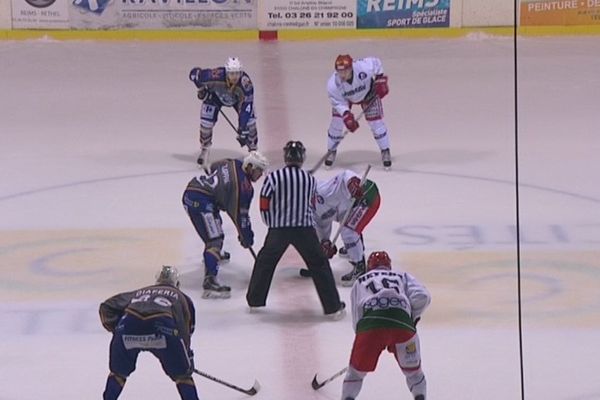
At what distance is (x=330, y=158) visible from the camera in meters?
9.40

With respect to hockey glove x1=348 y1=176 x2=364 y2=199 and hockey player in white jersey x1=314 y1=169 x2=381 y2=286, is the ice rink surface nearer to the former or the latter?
hockey player in white jersey x1=314 y1=169 x2=381 y2=286

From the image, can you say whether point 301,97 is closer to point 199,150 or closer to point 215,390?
point 199,150

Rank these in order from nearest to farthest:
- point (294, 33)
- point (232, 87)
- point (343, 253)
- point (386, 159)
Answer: point (343, 253) < point (232, 87) < point (386, 159) < point (294, 33)

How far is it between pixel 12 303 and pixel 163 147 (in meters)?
3.91

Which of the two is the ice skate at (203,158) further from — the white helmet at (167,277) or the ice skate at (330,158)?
the white helmet at (167,277)

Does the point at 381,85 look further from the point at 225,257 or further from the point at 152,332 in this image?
the point at 152,332

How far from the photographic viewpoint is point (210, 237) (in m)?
6.36


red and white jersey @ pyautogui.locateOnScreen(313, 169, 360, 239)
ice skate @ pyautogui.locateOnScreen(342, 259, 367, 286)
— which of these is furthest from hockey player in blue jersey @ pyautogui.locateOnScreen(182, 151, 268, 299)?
ice skate @ pyautogui.locateOnScreen(342, 259, 367, 286)

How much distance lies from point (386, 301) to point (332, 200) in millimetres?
1922

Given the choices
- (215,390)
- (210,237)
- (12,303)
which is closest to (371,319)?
(215,390)

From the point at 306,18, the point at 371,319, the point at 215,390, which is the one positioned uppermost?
the point at 306,18

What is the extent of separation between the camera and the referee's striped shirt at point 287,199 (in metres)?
5.93

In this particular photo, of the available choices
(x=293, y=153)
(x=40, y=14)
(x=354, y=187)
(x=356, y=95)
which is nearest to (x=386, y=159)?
(x=356, y=95)

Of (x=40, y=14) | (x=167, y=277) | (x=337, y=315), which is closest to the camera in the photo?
(x=167, y=277)
